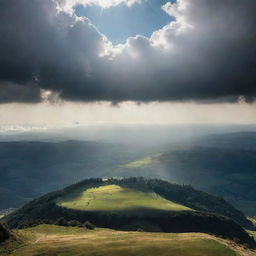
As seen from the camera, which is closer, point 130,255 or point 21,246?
point 130,255

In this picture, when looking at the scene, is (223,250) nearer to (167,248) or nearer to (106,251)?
(167,248)

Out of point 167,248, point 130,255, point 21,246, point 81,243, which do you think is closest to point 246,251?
point 167,248

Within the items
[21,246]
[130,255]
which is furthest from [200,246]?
[21,246]

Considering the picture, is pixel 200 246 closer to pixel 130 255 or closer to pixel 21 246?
pixel 130 255

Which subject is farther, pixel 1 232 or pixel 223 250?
pixel 1 232

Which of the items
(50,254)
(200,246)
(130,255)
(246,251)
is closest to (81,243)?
(50,254)

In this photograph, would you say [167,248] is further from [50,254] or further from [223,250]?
[50,254]

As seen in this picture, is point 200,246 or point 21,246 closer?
point 200,246
